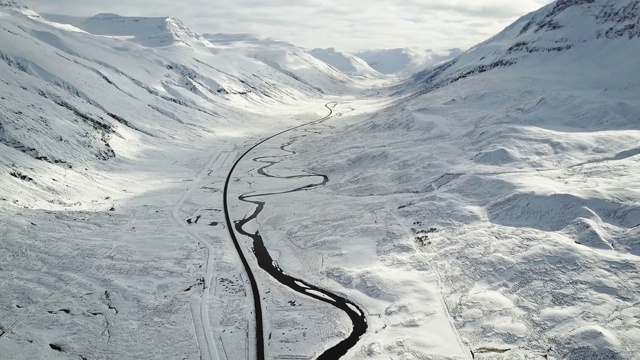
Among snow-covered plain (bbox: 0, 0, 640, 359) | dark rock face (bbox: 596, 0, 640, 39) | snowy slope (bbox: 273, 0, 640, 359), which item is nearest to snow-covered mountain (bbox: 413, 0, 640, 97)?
dark rock face (bbox: 596, 0, 640, 39)

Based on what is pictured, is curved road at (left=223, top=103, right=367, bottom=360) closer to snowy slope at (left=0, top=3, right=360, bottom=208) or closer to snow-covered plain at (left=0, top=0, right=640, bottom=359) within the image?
snow-covered plain at (left=0, top=0, right=640, bottom=359)

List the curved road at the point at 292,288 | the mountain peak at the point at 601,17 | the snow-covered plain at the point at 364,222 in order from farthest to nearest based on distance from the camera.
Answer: the mountain peak at the point at 601,17 → the snow-covered plain at the point at 364,222 → the curved road at the point at 292,288

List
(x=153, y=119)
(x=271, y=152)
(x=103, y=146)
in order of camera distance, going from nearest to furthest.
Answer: (x=103, y=146)
(x=271, y=152)
(x=153, y=119)

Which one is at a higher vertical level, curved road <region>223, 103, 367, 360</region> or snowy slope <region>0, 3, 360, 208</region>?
snowy slope <region>0, 3, 360, 208</region>

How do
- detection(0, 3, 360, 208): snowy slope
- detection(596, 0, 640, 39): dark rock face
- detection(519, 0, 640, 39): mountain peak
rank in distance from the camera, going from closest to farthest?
detection(0, 3, 360, 208): snowy slope
detection(596, 0, 640, 39): dark rock face
detection(519, 0, 640, 39): mountain peak

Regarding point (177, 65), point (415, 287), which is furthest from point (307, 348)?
point (177, 65)

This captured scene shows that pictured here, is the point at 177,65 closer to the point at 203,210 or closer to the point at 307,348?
the point at 203,210

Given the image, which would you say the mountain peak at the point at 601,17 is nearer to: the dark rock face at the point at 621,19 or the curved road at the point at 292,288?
the dark rock face at the point at 621,19

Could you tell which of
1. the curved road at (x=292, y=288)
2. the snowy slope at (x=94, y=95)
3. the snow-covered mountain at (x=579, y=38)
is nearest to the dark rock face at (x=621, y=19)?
the snow-covered mountain at (x=579, y=38)

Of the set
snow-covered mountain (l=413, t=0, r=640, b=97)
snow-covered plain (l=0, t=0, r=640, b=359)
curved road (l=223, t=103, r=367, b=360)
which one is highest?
snow-covered mountain (l=413, t=0, r=640, b=97)
